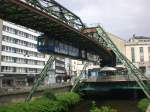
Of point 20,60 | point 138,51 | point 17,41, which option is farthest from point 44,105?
point 138,51

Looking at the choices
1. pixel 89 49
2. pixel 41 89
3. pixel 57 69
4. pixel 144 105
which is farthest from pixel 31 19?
pixel 57 69

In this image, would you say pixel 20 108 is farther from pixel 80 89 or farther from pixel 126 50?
pixel 126 50

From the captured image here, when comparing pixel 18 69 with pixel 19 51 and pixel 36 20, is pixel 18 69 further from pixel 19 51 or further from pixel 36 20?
pixel 36 20

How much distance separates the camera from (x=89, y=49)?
88312mm

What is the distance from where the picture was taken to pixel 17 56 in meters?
107

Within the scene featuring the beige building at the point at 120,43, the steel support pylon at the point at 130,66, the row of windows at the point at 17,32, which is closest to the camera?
the steel support pylon at the point at 130,66

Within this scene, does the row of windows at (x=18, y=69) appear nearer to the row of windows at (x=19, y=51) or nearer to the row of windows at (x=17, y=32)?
the row of windows at (x=19, y=51)

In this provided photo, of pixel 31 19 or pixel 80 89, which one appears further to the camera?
pixel 80 89

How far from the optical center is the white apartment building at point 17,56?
319 feet

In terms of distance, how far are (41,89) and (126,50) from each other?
7390 cm

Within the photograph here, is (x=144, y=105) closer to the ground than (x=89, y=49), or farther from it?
closer to the ground

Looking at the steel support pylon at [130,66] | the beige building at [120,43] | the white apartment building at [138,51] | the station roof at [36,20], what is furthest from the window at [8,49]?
the white apartment building at [138,51]

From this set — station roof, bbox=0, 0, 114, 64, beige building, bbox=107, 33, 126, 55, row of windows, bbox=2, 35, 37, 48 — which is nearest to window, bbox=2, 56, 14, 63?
row of windows, bbox=2, 35, 37, 48

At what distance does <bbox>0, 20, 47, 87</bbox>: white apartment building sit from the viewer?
319ft
